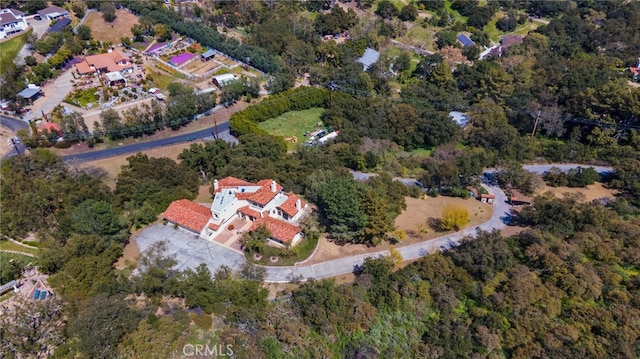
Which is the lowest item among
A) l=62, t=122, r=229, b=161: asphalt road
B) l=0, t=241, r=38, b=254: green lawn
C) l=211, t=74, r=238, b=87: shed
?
l=0, t=241, r=38, b=254: green lawn

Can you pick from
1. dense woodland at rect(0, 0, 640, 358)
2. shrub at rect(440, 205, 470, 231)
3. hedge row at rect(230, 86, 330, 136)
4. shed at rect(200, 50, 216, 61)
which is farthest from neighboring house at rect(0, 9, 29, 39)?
shrub at rect(440, 205, 470, 231)

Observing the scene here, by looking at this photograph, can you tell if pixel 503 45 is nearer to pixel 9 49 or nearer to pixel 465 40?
pixel 465 40

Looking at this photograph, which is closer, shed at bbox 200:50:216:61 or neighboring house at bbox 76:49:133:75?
neighboring house at bbox 76:49:133:75

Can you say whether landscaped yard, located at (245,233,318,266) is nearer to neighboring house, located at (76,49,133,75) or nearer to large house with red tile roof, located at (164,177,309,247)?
large house with red tile roof, located at (164,177,309,247)

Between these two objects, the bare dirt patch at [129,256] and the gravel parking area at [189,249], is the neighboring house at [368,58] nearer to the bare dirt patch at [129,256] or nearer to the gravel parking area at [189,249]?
the gravel parking area at [189,249]

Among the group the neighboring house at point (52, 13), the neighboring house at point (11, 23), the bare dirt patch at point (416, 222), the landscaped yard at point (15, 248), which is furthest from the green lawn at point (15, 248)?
the neighboring house at point (52, 13)

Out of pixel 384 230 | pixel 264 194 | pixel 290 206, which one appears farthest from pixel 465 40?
pixel 264 194
